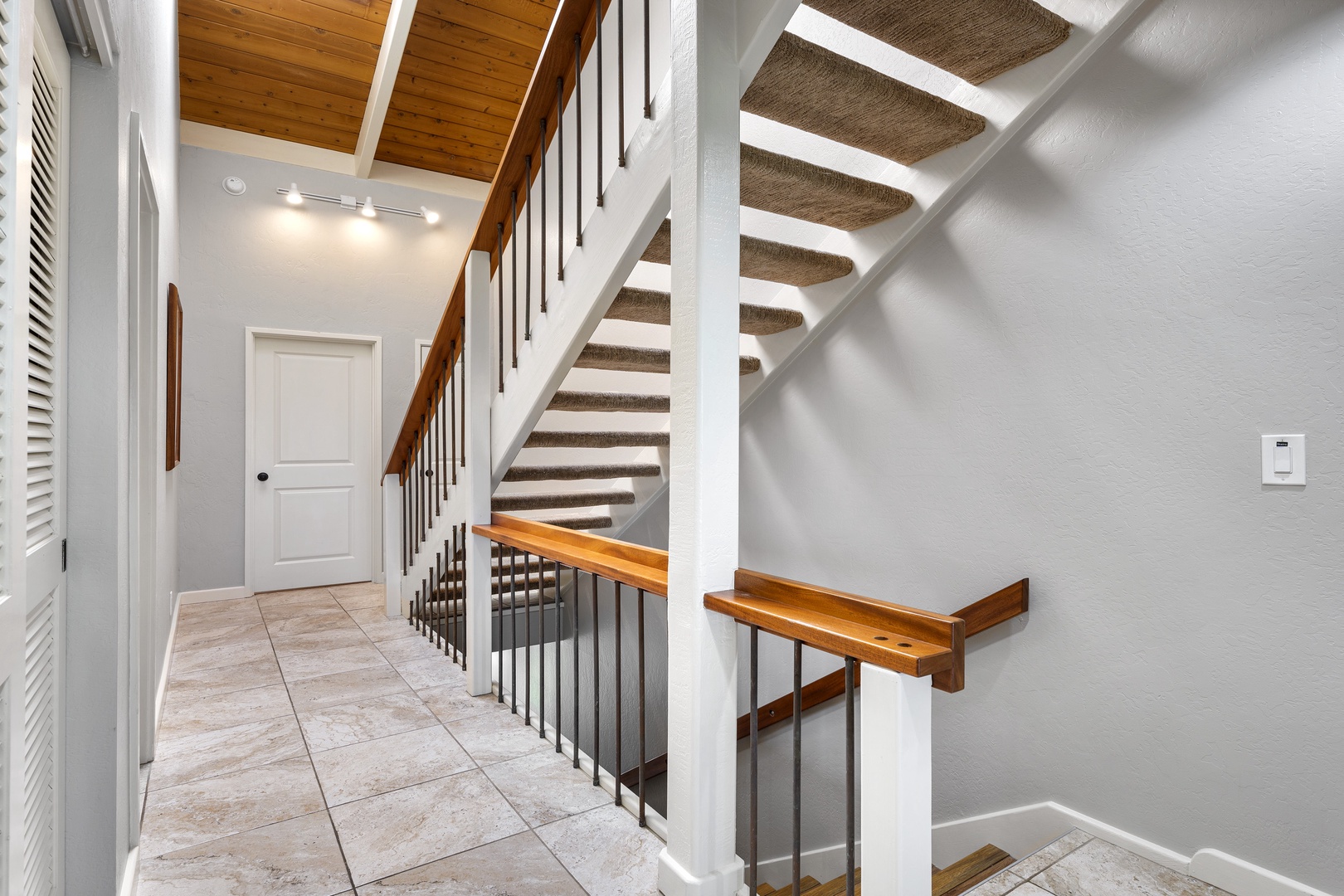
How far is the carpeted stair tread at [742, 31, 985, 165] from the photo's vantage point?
5.21ft

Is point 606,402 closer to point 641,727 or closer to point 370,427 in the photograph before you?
point 641,727

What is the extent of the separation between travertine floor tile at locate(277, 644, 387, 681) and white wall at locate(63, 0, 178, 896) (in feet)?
5.00

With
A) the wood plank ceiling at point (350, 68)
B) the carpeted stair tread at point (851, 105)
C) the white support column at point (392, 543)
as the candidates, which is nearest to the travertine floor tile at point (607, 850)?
the carpeted stair tread at point (851, 105)

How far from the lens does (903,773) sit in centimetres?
105

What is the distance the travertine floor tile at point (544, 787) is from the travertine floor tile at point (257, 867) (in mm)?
440

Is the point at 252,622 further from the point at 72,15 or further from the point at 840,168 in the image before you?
the point at 840,168

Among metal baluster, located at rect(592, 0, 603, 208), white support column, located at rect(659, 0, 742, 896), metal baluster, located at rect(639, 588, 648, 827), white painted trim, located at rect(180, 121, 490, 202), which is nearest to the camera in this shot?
white support column, located at rect(659, 0, 742, 896)

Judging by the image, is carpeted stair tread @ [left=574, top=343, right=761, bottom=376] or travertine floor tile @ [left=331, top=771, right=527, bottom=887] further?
carpeted stair tread @ [left=574, top=343, right=761, bottom=376]

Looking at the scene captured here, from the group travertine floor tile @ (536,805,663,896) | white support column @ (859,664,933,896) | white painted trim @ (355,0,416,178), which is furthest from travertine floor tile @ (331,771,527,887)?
white painted trim @ (355,0,416,178)

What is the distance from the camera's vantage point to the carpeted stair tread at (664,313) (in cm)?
219

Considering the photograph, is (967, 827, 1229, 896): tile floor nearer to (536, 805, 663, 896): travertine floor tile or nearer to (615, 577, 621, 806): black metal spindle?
(536, 805, 663, 896): travertine floor tile

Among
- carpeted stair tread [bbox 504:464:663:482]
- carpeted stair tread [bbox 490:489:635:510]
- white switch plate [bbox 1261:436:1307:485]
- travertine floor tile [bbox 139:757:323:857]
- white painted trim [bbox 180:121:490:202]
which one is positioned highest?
white painted trim [bbox 180:121:490:202]

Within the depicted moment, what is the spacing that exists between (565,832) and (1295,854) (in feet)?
5.21

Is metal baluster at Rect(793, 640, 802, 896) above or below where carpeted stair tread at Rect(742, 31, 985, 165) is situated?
below
